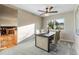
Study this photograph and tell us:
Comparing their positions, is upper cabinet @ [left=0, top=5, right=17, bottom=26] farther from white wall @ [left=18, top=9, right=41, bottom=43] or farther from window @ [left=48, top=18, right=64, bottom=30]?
window @ [left=48, top=18, right=64, bottom=30]

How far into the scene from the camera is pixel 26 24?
2.12m

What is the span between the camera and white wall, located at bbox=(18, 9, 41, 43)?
2.05m

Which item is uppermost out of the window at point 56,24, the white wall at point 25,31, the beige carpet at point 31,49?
the window at point 56,24

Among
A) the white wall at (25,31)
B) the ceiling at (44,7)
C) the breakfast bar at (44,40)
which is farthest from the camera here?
the breakfast bar at (44,40)

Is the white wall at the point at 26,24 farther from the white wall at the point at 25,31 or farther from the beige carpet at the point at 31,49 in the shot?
the beige carpet at the point at 31,49

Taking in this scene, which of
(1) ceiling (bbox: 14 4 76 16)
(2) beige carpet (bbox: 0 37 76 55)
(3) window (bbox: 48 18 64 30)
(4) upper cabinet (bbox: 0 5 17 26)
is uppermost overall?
(1) ceiling (bbox: 14 4 76 16)

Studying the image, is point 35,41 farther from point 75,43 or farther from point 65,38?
point 75,43

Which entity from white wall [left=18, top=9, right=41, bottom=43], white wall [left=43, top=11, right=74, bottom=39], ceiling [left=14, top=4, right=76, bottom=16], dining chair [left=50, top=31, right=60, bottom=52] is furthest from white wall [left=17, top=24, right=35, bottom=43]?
white wall [left=43, top=11, right=74, bottom=39]

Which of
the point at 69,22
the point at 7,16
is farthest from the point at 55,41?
the point at 7,16

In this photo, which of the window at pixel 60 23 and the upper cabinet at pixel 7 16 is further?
the window at pixel 60 23

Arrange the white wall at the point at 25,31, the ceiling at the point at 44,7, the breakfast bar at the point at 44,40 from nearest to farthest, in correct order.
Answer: the ceiling at the point at 44,7, the white wall at the point at 25,31, the breakfast bar at the point at 44,40

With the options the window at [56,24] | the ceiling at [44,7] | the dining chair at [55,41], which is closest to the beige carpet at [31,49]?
the dining chair at [55,41]

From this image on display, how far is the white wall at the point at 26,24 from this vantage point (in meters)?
2.05
